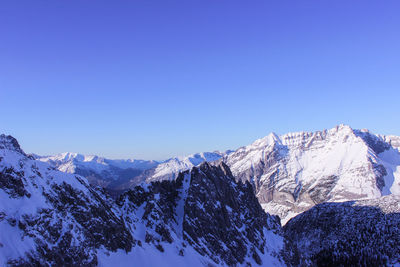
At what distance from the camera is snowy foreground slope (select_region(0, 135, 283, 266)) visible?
199 ft

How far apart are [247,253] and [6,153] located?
4071 inches

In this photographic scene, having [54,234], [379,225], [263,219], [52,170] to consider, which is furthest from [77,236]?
[379,225]

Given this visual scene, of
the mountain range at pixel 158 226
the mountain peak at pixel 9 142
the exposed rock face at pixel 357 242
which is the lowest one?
the exposed rock face at pixel 357 242

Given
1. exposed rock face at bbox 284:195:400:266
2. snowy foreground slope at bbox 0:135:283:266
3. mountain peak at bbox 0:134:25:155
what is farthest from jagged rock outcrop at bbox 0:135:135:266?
exposed rock face at bbox 284:195:400:266

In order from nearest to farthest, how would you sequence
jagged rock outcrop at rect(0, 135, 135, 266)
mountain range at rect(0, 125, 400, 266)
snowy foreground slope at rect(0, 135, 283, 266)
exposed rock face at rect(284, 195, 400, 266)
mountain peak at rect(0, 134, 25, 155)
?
jagged rock outcrop at rect(0, 135, 135, 266) → snowy foreground slope at rect(0, 135, 283, 266) → mountain range at rect(0, 125, 400, 266) → mountain peak at rect(0, 134, 25, 155) → exposed rock face at rect(284, 195, 400, 266)

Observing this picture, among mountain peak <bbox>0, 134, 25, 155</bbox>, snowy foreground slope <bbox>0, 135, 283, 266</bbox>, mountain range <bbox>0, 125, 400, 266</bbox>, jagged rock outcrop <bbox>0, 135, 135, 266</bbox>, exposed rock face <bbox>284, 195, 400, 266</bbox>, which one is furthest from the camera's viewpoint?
exposed rock face <bbox>284, 195, 400, 266</bbox>

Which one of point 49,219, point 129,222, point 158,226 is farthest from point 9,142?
point 49,219

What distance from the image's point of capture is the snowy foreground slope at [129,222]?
6062 centimetres

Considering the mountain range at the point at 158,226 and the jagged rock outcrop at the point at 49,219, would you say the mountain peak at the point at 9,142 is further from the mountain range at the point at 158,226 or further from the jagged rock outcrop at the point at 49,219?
the jagged rock outcrop at the point at 49,219

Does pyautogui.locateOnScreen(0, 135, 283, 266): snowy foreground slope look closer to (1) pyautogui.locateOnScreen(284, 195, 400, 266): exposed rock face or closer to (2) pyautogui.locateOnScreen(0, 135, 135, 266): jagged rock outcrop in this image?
(2) pyautogui.locateOnScreen(0, 135, 135, 266): jagged rock outcrop

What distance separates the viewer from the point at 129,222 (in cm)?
9794

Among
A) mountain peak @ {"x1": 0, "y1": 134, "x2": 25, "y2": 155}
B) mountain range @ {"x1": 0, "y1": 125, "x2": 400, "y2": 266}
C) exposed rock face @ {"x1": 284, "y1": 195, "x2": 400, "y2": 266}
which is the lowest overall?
exposed rock face @ {"x1": 284, "y1": 195, "x2": 400, "y2": 266}

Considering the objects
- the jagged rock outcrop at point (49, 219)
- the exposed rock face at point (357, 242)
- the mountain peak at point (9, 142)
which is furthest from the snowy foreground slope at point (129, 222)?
the exposed rock face at point (357, 242)

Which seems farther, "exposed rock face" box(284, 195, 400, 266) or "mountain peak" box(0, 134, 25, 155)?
"exposed rock face" box(284, 195, 400, 266)
